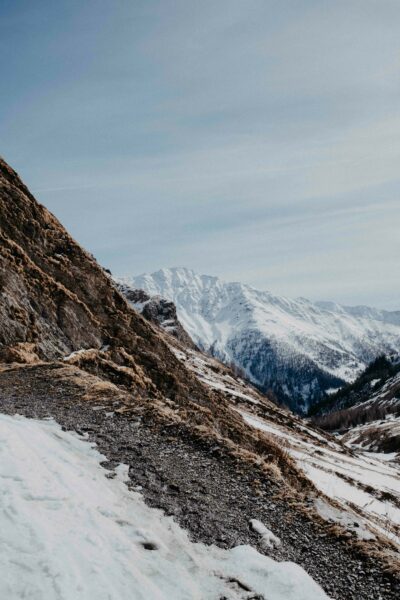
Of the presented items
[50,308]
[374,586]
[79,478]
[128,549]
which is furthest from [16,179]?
[374,586]

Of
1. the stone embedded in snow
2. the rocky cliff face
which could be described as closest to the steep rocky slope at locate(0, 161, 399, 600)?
the stone embedded in snow

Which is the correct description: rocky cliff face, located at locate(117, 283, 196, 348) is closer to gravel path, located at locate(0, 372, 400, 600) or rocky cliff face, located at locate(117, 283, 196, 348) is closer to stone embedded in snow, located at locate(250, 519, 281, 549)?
gravel path, located at locate(0, 372, 400, 600)

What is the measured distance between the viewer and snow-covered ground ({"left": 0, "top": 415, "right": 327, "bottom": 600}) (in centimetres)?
674

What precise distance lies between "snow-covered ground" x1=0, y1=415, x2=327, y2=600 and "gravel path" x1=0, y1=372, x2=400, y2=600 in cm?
39

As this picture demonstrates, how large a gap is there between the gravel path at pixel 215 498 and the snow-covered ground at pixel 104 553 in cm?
39

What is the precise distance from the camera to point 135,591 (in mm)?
6840

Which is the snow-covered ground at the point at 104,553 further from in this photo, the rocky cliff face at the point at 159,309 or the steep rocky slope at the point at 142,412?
the rocky cliff face at the point at 159,309

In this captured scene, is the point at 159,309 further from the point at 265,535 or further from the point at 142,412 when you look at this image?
the point at 265,535

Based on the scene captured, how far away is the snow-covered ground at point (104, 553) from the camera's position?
6742 millimetres

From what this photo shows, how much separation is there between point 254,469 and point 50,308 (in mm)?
20116

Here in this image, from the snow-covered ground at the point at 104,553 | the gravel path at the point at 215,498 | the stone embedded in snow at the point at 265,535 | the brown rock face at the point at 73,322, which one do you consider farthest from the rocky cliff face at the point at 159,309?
the stone embedded in snow at the point at 265,535

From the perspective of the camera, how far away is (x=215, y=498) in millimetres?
10297

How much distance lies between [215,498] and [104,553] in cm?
347

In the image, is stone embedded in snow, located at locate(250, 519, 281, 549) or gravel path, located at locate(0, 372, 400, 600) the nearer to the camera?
gravel path, located at locate(0, 372, 400, 600)
